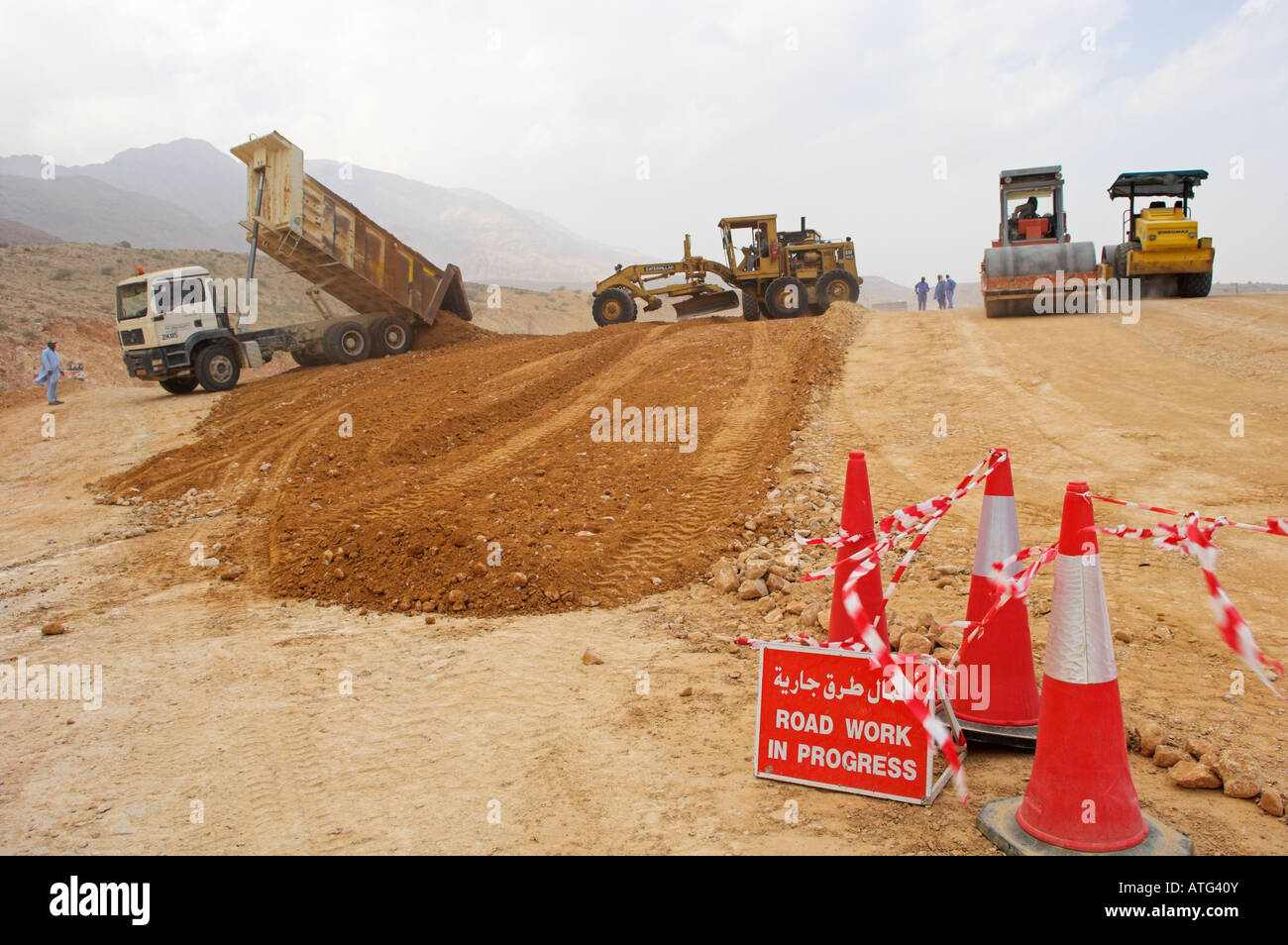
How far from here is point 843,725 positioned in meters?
3.10

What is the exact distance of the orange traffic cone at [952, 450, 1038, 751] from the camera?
3.32 metres

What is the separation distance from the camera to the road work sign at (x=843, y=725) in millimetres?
2980

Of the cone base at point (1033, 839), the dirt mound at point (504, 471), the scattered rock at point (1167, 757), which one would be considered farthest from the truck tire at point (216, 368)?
the scattered rock at point (1167, 757)

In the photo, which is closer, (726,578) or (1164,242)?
(726,578)

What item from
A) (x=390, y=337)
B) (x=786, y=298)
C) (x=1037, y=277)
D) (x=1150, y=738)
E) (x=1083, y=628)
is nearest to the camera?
(x=1083, y=628)

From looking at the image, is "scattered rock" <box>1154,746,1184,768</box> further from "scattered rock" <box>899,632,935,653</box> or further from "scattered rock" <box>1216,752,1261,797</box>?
"scattered rock" <box>899,632,935,653</box>

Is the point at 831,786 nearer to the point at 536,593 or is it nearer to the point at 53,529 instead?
the point at 536,593

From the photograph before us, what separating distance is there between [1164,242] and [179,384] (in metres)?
22.0

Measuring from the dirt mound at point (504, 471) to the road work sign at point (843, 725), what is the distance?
240 centimetres

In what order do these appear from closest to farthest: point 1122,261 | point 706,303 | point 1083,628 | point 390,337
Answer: point 1083,628, point 390,337, point 1122,261, point 706,303

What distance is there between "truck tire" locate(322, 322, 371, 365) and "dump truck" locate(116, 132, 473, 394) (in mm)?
22

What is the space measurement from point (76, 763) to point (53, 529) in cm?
596

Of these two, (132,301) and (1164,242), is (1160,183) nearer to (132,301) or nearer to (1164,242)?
(1164,242)

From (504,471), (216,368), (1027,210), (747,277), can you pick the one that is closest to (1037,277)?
(1027,210)
